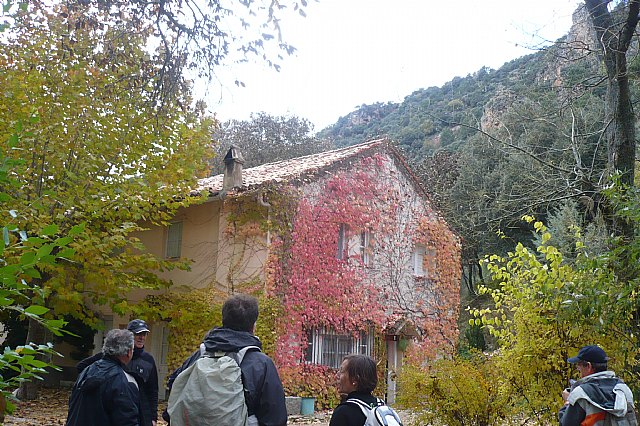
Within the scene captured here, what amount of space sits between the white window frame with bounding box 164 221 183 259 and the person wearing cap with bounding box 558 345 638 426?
1398 cm

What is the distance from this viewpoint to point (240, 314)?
12.7ft

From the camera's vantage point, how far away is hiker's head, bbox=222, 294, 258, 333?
3877mm

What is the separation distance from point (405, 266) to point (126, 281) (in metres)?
9.46

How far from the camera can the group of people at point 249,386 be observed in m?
3.64

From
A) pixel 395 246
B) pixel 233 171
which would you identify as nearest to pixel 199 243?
pixel 233 171

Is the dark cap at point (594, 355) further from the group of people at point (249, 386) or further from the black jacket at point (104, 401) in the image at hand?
the black jacket at point (104, 401)

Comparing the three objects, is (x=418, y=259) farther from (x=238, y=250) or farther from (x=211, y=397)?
(x=211, y=397)

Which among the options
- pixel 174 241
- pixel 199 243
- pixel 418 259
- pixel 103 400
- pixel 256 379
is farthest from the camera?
pixel 418 259

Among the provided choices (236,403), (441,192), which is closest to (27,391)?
(236,403)

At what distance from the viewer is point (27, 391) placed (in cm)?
1559

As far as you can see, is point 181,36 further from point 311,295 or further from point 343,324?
point 343,324

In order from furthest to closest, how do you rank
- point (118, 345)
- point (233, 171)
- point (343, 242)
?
1. point (343, 242)
2. point (233, 171)
3. point (118, 345)

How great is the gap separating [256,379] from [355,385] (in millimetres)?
592

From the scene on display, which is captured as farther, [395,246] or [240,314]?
[395,246]
